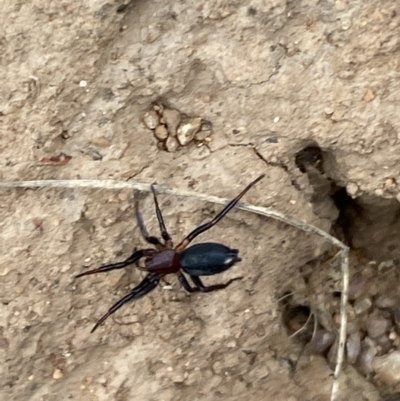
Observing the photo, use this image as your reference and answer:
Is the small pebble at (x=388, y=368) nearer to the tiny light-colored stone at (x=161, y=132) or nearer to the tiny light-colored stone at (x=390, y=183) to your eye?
the tiny light-colored stone at (x=390, y=183)

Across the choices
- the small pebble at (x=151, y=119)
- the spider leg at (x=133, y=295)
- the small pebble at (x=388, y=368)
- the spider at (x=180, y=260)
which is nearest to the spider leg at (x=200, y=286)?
the spider at (x=180, y=260)

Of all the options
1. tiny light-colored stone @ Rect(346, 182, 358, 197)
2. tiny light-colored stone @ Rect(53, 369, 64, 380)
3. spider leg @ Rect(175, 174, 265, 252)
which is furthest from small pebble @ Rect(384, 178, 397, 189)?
tiny light-colored stone @ Rect(53, 369, 64, 380)

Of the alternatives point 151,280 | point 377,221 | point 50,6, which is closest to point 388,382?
point 377,221

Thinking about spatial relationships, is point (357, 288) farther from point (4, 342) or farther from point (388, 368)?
point (4, 342)

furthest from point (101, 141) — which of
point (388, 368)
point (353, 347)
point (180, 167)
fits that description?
point (388, 368)

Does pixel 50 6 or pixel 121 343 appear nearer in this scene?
pixel 50 6

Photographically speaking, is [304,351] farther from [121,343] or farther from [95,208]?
[95,208]

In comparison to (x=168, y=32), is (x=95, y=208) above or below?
below
